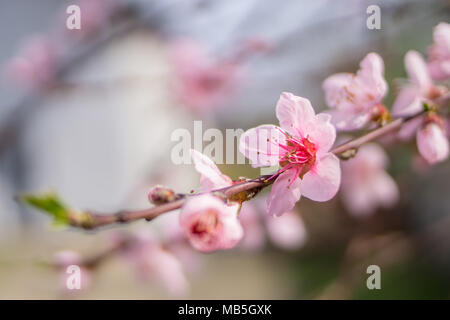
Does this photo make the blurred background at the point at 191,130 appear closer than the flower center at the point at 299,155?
No

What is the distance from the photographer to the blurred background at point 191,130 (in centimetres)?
155

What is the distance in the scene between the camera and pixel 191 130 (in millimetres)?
1530

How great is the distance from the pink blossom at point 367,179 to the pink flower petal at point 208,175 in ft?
3.33

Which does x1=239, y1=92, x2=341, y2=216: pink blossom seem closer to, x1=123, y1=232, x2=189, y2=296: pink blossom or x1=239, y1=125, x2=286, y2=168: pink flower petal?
x1=239, y1=125, x2=286, y2=168: pink flower petal

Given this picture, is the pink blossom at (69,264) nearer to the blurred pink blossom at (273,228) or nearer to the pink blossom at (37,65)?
the blurred pink blossom at (273,228)

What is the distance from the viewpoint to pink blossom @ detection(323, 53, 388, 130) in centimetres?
70

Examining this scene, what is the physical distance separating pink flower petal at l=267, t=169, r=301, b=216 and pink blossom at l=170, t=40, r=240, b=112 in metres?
1.74

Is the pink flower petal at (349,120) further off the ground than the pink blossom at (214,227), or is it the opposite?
the pink flower petal at (349,120)

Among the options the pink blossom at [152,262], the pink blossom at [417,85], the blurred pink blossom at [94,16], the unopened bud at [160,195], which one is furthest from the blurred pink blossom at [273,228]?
the blurred pink blossom at [94,16]

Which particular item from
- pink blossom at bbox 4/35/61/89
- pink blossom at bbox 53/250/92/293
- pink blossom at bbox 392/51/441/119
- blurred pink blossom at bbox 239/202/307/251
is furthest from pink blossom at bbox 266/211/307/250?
pink blossom at bbox 4/35/61/89

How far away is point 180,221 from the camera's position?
0.51 metres
